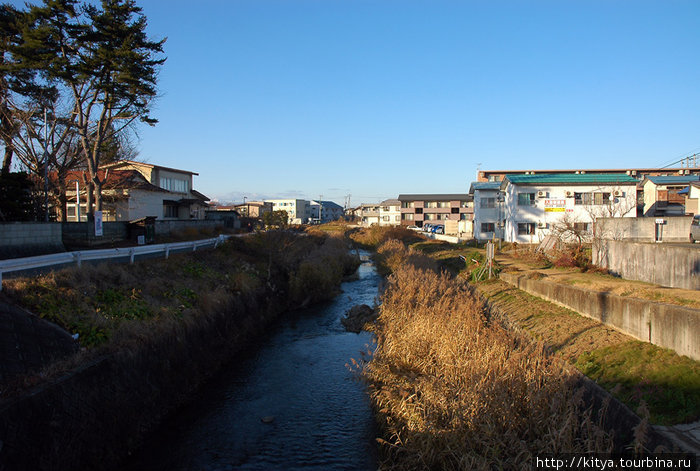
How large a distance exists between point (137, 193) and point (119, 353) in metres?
26.7

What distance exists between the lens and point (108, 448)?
8211 millimetres

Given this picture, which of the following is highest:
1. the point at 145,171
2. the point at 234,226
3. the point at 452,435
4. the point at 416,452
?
the point at 145,171

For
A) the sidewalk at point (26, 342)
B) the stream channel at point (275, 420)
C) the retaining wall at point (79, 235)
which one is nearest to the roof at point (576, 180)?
the stream channel at point (275, 420)

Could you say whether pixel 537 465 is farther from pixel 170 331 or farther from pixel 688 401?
pixel 170 331

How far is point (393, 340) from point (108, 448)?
256 inches

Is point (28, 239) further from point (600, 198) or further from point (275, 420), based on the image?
point (600, 198)

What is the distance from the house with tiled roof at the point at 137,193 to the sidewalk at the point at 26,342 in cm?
1890

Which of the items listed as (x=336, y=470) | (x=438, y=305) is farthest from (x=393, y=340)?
(x=336, y=470)

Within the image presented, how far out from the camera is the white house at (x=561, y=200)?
34.3m

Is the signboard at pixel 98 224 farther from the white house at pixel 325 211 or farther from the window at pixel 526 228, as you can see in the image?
the white house at pixel 325 211

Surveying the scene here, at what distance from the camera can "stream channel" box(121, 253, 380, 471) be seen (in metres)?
8.59

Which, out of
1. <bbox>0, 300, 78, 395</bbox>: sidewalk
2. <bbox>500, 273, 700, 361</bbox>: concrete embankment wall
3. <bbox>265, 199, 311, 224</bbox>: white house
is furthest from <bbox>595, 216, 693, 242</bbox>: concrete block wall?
<bbox>265, 199, 311, 224</bbox>: white house

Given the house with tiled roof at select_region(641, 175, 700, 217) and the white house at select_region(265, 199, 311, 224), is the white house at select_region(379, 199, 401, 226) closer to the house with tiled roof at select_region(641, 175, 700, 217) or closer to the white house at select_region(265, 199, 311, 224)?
the white house at select_region(265, 199, 311, 224)

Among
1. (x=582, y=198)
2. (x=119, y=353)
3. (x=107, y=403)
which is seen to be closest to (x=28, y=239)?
(x=119, y=353)
